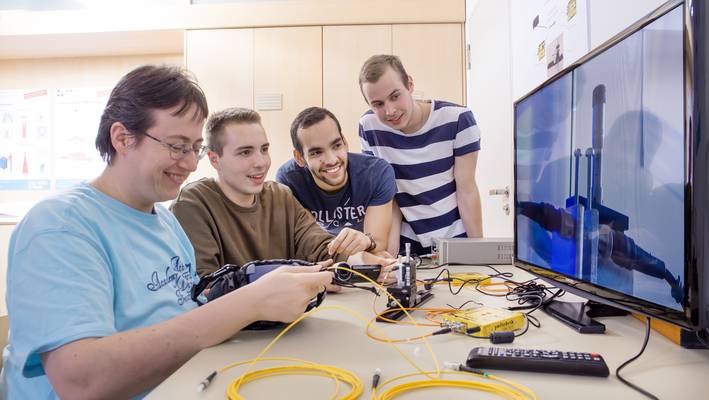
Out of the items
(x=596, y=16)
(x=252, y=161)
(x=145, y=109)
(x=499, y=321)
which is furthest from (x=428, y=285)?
(x=596, y=16)

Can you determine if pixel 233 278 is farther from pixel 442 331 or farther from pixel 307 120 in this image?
pixel 307 120

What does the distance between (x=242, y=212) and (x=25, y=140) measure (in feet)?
10.3

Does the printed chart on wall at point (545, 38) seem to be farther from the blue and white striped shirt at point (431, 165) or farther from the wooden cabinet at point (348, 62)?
the wooden cabinet at point (348, 62)

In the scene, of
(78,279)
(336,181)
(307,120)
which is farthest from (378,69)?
(78,279)

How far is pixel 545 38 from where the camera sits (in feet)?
6.06

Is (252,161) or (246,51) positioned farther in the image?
(246,51)

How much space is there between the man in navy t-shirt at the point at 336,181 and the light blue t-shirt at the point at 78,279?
0.84 m

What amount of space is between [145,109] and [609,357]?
2.92 ft

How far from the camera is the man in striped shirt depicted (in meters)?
2.04

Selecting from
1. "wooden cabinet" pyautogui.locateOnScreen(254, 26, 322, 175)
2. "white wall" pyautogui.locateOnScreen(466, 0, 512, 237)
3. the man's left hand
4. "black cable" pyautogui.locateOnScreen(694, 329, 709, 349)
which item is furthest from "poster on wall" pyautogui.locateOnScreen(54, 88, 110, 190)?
"black cable" pyautogui.locateOnScreen(694, 329, 709, 349)

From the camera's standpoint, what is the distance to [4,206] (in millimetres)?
3488

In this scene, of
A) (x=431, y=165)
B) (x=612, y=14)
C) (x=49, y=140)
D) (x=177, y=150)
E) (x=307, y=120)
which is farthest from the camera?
(x=49, y=140)

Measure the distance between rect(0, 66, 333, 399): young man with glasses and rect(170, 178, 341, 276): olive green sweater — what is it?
226 millimetres

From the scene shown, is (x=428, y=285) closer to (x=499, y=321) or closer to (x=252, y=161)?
(x=499, y=321)
